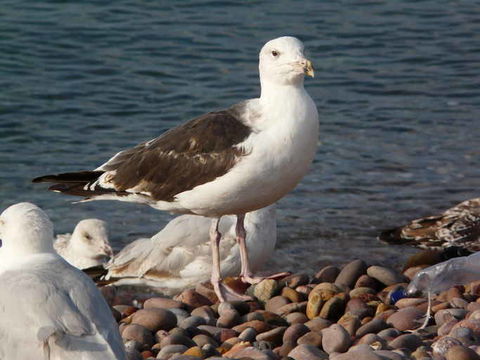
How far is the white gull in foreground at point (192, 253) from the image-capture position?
7.79 metres

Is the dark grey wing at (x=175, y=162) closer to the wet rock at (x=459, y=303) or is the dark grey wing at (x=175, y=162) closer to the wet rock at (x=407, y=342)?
the wet rock at (x=459, y=303)

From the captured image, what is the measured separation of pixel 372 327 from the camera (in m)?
6.19

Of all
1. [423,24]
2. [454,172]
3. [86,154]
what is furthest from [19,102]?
[423,24]

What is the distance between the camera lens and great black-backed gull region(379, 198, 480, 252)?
8.55m

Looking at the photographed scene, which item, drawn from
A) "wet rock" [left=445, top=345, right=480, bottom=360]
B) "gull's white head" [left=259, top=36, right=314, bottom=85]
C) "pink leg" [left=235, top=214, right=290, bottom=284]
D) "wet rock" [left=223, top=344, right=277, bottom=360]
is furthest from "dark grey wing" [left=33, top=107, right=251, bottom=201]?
"wet rock" [left=445, top=345, right=480, bottom=360]

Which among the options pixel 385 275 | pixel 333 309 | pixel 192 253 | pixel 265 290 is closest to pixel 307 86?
pixel 192 253

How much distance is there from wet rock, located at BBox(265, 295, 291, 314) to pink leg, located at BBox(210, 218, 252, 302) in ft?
0.58

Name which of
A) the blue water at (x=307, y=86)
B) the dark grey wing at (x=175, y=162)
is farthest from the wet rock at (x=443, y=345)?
the blue water at (x=307, y=86)

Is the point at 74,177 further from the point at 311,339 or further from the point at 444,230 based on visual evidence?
the point at 444,230

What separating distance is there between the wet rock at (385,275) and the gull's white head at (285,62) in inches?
49.5

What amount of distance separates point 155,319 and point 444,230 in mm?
2944

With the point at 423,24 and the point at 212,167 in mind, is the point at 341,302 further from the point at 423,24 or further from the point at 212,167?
the point at 423,24

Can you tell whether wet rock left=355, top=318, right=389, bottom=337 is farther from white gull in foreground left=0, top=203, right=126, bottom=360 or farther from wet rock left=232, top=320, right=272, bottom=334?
white gull in foreground left=0, top=203, right=126, bottom=360

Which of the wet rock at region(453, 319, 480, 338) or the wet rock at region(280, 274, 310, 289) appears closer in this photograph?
the wet rock at region(453, 319, 480, 338)
